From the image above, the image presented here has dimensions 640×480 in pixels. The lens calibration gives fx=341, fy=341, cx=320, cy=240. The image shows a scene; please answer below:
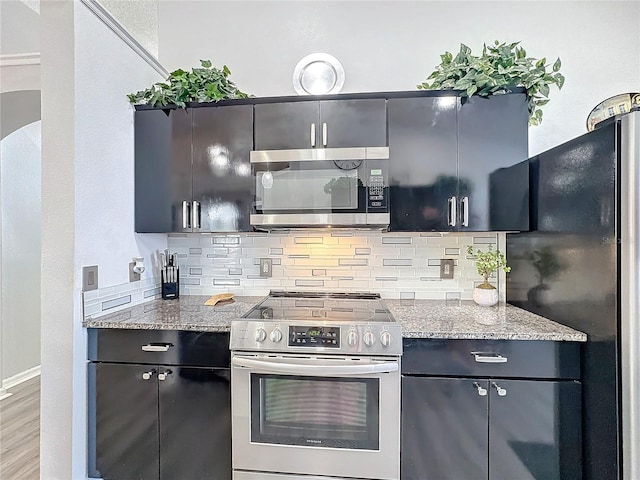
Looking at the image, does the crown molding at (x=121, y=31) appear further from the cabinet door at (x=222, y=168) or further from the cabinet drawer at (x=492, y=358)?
the cabinet drawer at (x=492, y=358)

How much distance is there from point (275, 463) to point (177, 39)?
281 cm

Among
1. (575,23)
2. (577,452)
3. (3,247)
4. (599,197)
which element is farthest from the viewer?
(3,247)

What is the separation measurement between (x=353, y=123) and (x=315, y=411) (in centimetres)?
153

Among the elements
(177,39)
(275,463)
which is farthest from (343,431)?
(177,39)

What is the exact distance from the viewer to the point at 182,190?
6.84 feet

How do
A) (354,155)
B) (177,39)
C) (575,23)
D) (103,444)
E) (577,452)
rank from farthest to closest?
(177,39) < (575,23) < (354,155) < (103,444) < (577,452)

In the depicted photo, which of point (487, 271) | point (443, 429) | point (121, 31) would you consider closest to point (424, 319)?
point (443, 429)

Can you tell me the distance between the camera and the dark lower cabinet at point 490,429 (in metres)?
1.48

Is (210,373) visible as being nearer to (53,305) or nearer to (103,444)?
(103,444)

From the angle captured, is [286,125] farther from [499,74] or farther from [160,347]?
[160,347]

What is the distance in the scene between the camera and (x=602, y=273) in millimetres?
Answer: 1335

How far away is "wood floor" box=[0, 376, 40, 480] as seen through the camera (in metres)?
1.99

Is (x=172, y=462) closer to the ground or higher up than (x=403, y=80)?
closer to the ground

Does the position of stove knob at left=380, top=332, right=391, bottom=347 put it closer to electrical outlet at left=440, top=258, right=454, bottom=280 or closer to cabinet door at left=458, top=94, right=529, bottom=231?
cabinet door at left=458, top=94, right=529, bottom=231
